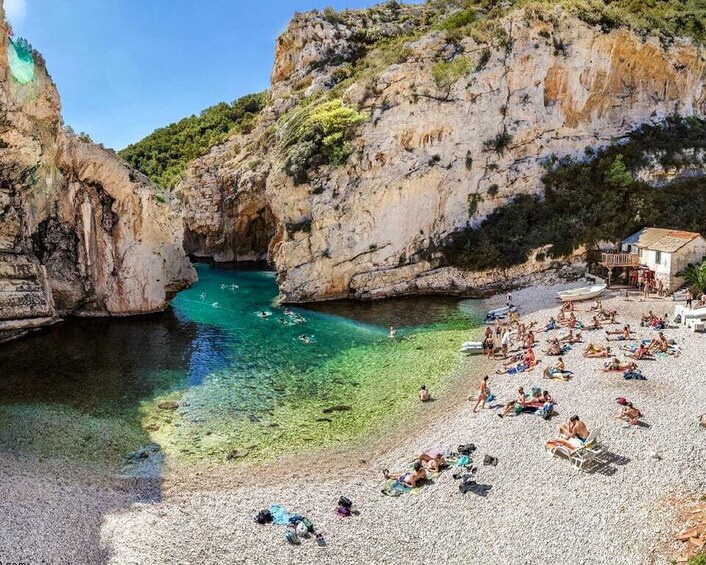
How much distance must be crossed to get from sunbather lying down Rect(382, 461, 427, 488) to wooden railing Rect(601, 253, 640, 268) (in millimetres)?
22166

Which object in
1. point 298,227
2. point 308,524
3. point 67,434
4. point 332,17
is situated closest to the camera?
point 308,524

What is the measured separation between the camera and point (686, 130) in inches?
1453

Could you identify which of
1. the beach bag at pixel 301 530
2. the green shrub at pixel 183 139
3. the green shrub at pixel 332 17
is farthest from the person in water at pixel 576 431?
the green shrub at pixel 183 139

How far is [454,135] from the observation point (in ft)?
117

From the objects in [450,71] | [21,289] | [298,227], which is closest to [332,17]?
[450,71]

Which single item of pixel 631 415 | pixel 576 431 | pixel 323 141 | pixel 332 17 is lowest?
pixel 576 431

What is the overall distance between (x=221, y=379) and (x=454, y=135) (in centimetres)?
2480

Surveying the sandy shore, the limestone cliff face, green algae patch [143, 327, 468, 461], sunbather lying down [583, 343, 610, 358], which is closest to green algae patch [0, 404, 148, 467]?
green algae patch [143, 327, 468, 461]

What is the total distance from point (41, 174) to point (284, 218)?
14.7 metres

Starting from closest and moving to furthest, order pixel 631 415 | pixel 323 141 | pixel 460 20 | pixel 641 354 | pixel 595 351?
pixel 631 415 → pixel 641 354 → pixel 595 351 → pixel 323 141 → pixel 460 20

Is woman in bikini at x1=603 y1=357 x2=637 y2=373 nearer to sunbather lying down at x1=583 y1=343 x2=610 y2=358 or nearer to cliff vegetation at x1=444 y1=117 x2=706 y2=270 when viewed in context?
sunbather lying down at x1=583 y1=343 x2=610 y2=358

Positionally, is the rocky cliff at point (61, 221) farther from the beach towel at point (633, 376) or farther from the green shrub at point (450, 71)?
the beach towel at point (633, 376)

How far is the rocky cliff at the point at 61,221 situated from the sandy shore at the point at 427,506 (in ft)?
48.5

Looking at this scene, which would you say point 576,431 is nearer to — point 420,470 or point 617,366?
point 420,470
